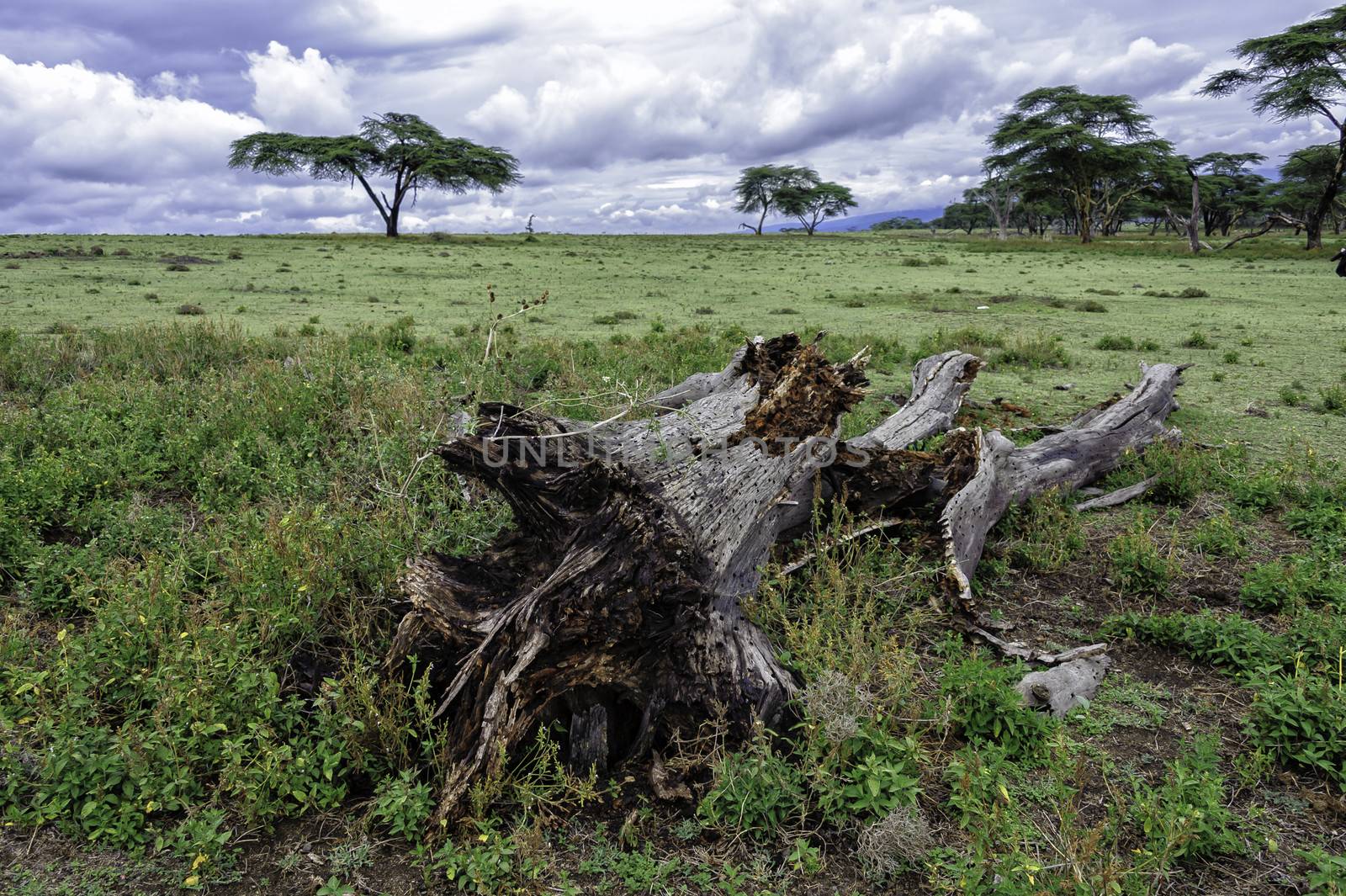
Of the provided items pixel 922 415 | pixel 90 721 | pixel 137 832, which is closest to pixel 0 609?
pixel 90 721

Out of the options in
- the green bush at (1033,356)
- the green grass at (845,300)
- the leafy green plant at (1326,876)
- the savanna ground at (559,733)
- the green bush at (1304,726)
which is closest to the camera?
the leafy green plant at (1326,876)

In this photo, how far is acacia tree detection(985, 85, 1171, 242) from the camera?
4669cm

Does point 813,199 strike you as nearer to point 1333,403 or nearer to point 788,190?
point 788,190

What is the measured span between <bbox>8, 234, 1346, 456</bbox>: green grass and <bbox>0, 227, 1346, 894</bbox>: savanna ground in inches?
64.4

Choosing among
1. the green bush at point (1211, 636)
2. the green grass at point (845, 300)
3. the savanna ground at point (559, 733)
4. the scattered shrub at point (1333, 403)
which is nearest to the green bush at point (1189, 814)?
the savanna ground at point (559, 733)

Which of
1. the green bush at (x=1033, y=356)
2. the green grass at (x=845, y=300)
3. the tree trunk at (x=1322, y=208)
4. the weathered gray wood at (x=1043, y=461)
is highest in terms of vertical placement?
the tree trunk at (x=1322, y=208)

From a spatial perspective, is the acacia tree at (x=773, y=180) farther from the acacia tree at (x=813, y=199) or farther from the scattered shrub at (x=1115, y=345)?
the scattered shrub at (x=1115, y=345)

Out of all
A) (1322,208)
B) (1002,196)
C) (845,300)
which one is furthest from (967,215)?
A: (845,300)

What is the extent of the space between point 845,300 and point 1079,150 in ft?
117

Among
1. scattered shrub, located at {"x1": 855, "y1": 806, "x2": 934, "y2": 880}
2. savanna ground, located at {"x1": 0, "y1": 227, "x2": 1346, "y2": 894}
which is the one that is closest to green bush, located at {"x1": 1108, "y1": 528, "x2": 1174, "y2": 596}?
savanna ground, located at {"x1": 0, "y1": 227, "x2": 1346, "y2": 894}

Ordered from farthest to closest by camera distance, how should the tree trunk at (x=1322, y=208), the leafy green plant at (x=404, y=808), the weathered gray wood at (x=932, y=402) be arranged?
the tree trunk at (x=1322, y=208)
the weathered gray wood at (x=932, y=402)
the leafy green plant at (x=404, y=808)

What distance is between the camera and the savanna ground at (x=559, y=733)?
10.1 feet

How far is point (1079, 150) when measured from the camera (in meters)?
47.0

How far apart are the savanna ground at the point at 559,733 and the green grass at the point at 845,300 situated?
164 cm
